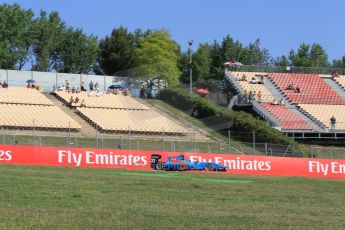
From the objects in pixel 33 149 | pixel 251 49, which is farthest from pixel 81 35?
pixel 33 149

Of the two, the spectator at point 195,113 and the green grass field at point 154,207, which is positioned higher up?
the spectator at point 195,113

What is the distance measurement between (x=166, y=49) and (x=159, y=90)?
46.2 feet

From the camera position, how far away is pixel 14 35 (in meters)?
73.9

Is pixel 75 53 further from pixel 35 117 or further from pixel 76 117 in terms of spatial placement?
pixel 35 117

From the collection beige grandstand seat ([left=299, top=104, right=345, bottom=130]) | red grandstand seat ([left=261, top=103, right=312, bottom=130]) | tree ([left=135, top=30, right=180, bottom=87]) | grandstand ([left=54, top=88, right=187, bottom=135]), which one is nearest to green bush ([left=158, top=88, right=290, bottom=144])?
red grandstand seat ([left=261, top=103, right=312, bottom=130])

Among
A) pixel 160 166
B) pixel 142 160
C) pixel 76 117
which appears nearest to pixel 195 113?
pixel 76 117

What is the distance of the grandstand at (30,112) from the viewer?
42.9 meters

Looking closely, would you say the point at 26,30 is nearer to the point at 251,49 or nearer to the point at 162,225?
the point at 251,49

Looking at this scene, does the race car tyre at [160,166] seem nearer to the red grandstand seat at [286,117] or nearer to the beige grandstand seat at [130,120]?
the beige grandstand seat at [130,120]

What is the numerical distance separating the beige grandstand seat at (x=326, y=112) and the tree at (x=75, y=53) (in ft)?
113

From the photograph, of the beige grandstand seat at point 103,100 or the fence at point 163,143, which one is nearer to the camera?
the fence at point 163,143

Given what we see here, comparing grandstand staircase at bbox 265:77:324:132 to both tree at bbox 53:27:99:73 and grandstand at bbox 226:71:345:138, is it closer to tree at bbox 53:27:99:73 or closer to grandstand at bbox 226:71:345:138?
grandstand at bbox 226:71:345:138

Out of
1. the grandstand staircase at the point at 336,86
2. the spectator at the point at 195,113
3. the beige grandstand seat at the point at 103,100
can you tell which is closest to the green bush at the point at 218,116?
the spectator at the point at 195,113

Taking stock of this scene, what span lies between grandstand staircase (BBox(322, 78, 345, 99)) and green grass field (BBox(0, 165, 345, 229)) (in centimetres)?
4343
